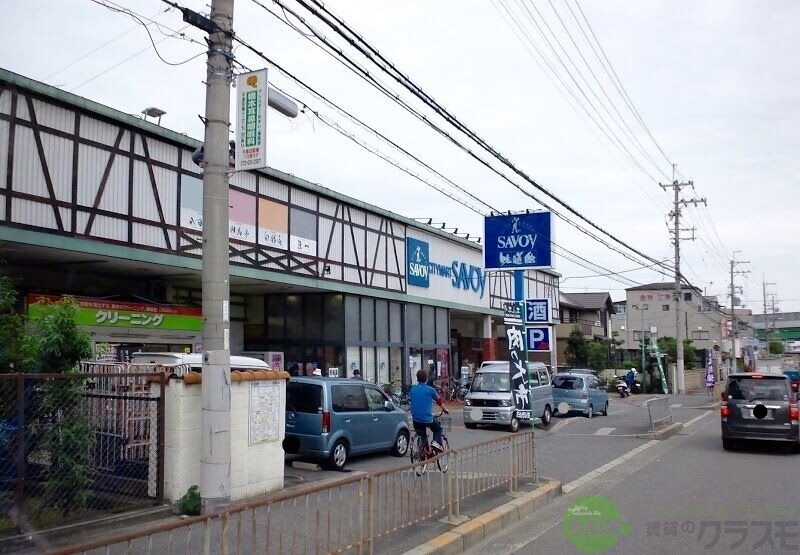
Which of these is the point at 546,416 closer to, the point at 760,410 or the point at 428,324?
the point at 760,410

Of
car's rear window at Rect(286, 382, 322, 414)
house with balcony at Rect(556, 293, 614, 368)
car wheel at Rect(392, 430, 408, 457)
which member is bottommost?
car wheel at Rect(392, 430, 408, 457)

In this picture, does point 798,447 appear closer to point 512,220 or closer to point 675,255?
point 512,220

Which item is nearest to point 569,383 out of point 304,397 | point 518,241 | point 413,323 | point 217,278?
point 413,323

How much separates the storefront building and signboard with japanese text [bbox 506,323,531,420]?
32.6 feet

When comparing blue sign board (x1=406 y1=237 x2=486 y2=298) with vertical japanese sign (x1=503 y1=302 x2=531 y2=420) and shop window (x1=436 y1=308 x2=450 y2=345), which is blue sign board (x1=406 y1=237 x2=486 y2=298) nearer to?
shop window (x1=436 y1=308 x2=450 y2=345)

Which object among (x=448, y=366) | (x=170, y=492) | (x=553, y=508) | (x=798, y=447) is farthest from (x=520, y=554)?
(x=448, y=366)

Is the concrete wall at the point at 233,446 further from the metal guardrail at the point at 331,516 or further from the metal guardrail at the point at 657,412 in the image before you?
the metal guardrail at the point at 657,412

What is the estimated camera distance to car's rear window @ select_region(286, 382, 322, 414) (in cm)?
1309

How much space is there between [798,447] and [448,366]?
62.3ft

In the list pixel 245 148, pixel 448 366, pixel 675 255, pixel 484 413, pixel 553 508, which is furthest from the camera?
pixel 675 255

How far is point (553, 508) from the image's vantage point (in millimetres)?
10180

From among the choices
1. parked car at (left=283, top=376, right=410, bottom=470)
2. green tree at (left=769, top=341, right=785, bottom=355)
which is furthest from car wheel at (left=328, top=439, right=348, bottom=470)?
green tree at (left=769, top=341, right=785, bottom=355)

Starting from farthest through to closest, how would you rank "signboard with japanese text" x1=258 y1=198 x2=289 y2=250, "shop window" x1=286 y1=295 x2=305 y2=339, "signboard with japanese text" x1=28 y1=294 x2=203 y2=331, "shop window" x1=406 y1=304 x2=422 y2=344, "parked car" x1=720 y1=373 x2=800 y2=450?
"shop window" x1=406 y1=304 x2=422 y2=344 → "shop window" x1=286 y1=295 x2=305 y2=339 → "signboard with japanese text" x1=258 y1=198 x2=289 y2=250 → "signboard with japanese text" x1=28 y1=294 x2=203 y2=331 → "parked car" x1=720 y1=373 x2=800 y2=450

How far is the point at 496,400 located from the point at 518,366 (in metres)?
9.38
